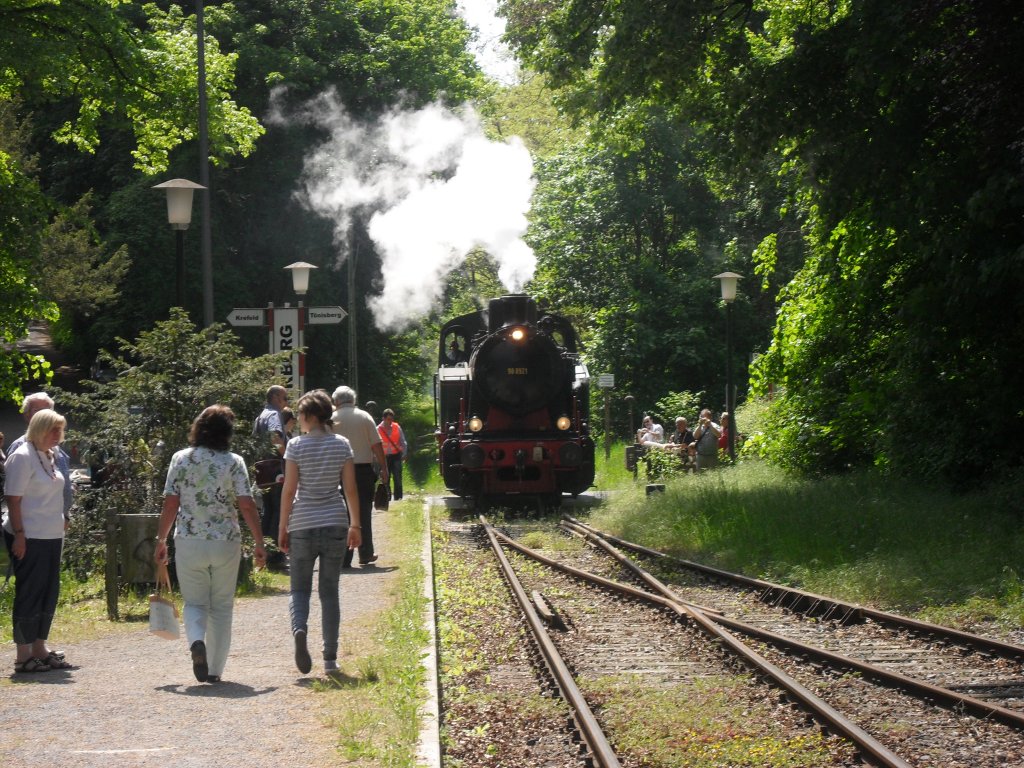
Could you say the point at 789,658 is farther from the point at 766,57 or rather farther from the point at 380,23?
the point at 380,23

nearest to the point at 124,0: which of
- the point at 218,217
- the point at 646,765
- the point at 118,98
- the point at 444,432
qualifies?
the point at 118,98

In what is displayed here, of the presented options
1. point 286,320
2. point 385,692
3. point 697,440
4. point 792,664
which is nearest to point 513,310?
point 697,440

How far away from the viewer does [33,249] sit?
18938mm

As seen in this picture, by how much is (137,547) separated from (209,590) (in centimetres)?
346

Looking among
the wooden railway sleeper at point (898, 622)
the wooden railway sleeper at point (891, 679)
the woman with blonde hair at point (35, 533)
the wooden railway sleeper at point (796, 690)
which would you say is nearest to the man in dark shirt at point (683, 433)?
the wooden railway sleeper at point (898, 622)

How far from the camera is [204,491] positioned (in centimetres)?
790

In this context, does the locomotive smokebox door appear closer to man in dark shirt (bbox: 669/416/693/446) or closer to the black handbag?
man in dark shirt (bbox: 669/416/693/446)

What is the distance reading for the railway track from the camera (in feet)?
21.6

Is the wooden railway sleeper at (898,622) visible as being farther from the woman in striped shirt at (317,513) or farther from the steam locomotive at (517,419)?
the steam locomotive at (517,419)

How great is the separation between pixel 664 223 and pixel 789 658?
3096cm

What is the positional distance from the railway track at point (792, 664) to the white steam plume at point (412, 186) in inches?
571

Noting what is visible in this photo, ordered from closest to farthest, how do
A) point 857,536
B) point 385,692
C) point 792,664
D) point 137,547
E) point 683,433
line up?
point 385,692, point 792,664, point 137,547, point 857,536, point 683,433

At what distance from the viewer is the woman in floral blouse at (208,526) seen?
25.9ft

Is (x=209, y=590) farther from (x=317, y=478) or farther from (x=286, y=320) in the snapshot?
(x=286, y=320)
